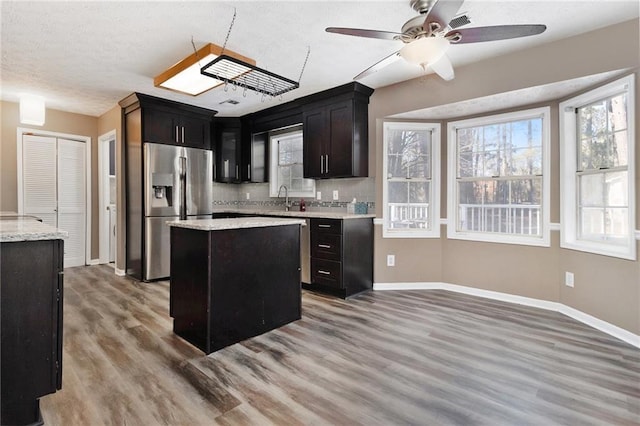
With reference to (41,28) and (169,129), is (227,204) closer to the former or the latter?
(169,129)

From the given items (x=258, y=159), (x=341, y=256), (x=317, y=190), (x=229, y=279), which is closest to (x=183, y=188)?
(x=258, y=159)

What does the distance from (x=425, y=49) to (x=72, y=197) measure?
579 centimetres

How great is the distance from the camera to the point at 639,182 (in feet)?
8.25

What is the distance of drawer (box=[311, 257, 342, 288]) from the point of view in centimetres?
374

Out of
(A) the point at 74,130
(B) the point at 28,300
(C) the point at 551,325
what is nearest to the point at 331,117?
(C) the point at 551,325

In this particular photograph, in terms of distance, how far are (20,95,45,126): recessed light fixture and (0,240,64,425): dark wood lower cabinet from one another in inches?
152

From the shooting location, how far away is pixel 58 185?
528 centimetres

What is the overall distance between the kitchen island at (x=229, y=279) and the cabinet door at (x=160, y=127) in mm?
2436

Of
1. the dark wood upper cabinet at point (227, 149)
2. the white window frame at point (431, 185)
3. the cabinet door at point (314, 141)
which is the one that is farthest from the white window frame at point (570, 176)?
the dark wood upper cabinet at point (227, 149)

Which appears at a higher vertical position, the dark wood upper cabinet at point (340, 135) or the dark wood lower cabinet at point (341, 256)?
the dark wood upper cabinet at point (340, 135)

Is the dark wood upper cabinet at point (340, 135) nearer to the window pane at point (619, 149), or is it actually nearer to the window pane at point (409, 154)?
the window pane at point (409, 154)

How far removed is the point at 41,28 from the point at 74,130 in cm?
314

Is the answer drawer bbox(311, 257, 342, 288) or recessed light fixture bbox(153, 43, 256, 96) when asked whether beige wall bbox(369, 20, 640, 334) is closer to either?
drawer bbox(311, 257, 342, 288)

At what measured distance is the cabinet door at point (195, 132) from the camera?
4.91 metres
